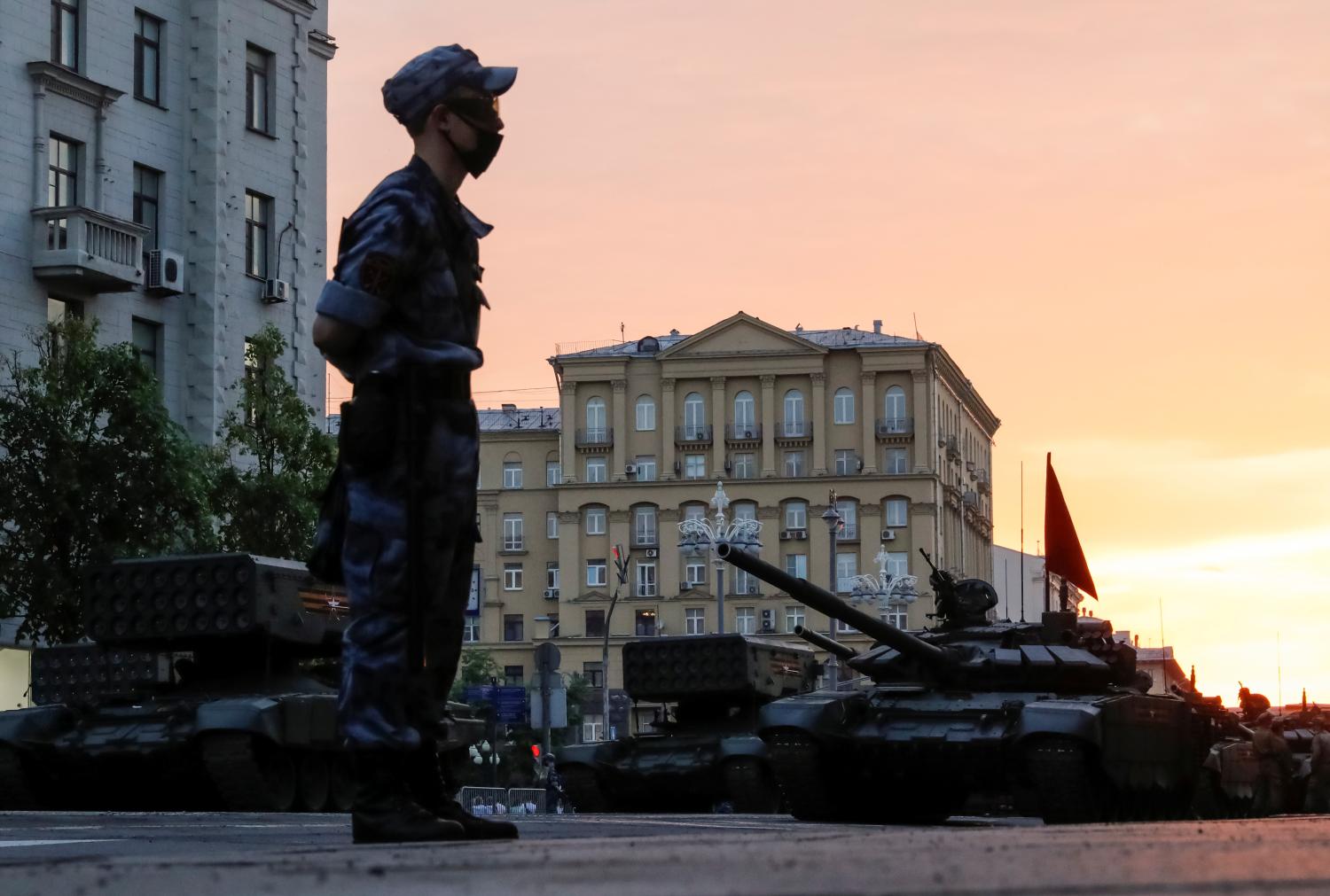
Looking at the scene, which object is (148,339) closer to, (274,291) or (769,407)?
(274,291)

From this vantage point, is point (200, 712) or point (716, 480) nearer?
point (200, 712)

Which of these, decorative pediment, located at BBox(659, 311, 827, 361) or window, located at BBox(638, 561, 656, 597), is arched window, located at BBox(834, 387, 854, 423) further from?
window, located at BBox(638, 561, 656, 597)

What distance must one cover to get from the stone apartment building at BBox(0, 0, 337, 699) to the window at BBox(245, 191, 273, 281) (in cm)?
4

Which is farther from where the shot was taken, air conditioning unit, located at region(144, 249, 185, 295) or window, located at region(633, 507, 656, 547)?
window, located at region(633, 507, 656, 547)

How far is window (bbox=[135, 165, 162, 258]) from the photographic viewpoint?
37.6m

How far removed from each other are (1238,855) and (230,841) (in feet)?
13.8

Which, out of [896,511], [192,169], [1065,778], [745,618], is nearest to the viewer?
[1065,778]

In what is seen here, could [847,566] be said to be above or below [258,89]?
below

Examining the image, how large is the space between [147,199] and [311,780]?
21915mm

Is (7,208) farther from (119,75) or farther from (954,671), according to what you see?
(954,671)

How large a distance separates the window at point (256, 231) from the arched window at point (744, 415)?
196 feet

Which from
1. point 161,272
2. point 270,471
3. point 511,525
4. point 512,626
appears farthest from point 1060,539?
point 511,525

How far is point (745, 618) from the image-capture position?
96.8 meters

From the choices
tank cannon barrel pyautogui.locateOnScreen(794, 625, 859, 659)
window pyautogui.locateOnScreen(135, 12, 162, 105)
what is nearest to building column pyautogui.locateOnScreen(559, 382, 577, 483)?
window pyautogui.locateOnScreen(135, 12, 162, 105)
